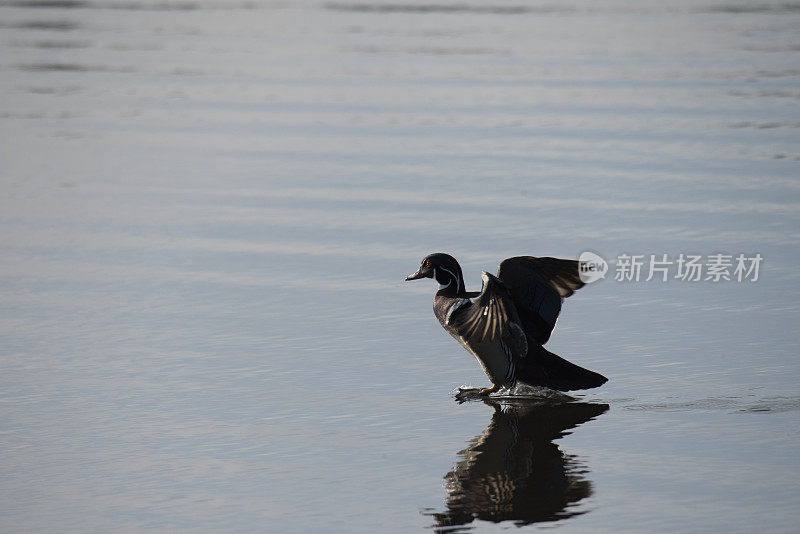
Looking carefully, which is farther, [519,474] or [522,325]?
[522,325]

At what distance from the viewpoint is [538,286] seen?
7734mm

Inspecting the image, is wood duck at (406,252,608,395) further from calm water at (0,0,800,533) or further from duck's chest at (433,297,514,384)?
calm water at (0,0,800,533)

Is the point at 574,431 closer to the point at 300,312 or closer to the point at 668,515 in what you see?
the point at 668,515

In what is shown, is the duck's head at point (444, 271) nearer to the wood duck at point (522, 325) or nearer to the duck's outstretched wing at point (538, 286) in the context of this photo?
the wood duck at point (522, 325)

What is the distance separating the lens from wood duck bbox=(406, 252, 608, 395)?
7.50m

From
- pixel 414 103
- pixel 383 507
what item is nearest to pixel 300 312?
pixel 383 507
